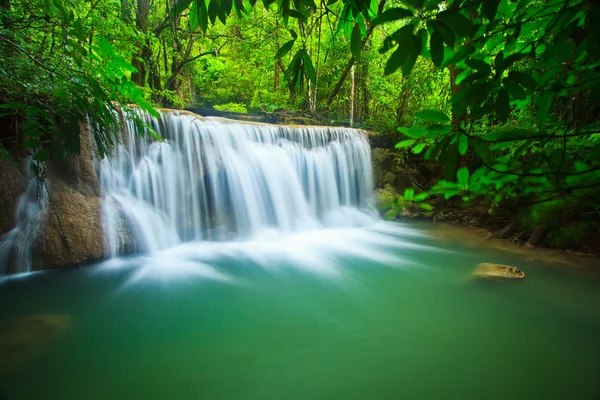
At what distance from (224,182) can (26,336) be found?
14.9ft

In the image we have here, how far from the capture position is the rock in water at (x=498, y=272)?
441 cm

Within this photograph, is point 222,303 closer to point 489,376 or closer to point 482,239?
point 489,376

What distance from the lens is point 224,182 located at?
702 cm

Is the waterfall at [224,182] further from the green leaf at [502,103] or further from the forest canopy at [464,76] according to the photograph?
the green leaf at [502,103]

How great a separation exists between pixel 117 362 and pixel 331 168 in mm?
7592

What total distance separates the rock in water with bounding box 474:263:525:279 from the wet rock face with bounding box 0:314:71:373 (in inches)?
208

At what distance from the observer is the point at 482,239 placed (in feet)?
21.5

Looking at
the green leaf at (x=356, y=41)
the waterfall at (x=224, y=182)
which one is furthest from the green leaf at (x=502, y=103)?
the waterfall at (x=224, y=182)

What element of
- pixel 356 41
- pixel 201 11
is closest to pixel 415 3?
pixel 356 41

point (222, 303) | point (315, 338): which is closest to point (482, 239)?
point (315, 338)

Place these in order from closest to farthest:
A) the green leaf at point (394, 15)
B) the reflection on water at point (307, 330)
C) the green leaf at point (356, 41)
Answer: the green leaf at point (394, 15) → the green leaf at point (356, 41) → the reflection on water at point (307, 330)

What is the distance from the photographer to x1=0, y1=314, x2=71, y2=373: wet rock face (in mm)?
2569

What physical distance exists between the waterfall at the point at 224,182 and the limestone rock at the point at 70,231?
8.0 inches

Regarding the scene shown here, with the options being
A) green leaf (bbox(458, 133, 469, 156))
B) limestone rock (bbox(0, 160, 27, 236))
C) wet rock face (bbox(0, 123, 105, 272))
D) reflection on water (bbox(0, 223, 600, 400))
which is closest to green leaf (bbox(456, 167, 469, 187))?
green leaf (bbox(458, 133, 469, 156))
